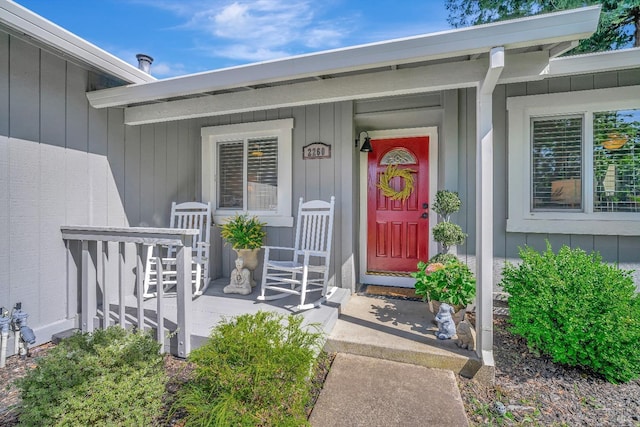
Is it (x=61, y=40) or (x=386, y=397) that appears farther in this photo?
(x=61, y=40)

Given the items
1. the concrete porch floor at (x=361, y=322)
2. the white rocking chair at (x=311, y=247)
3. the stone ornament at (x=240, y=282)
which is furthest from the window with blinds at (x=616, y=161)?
the stone ornament at (x=240, y=282)

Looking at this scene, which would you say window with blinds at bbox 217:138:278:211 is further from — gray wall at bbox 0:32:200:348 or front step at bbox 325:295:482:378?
front step at bbox 325:295:482:378

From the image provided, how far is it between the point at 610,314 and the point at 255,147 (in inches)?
148

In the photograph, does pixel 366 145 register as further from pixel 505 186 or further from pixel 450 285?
pixel 450 285

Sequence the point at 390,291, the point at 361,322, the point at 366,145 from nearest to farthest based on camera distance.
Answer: the point at 361,322 → the point at 390,291 → the point at 366,145

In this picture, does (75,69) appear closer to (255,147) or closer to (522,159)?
(255,147)

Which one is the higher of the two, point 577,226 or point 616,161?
point 616,161

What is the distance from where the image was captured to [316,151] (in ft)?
12.2

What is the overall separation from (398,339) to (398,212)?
6.24 ft

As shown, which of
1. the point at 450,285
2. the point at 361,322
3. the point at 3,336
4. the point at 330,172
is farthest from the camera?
the point at 330,172

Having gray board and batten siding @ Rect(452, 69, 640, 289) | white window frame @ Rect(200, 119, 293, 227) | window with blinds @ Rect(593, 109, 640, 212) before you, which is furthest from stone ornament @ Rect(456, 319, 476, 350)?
white window frame @ Rect(200, 119, 293, 227)

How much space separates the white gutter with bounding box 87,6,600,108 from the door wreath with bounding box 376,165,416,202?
197 centimetres

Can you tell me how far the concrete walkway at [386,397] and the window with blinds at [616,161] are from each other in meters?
2.39

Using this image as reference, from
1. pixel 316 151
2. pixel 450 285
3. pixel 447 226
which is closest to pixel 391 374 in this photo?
pixel 450 285
